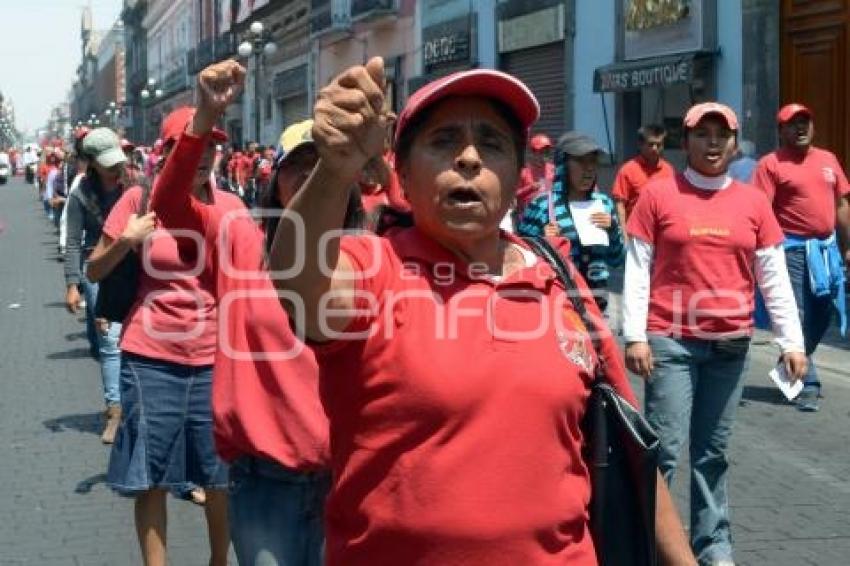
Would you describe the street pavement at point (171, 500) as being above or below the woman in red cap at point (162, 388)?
below

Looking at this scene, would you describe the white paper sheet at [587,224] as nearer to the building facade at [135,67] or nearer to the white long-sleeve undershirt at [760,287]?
the white long-sleeve undershirt at [760,287]

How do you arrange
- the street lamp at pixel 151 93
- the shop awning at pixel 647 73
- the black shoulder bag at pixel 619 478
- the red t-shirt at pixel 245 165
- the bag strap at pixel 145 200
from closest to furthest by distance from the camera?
1. the black shoulder bag at pixel 619 478
2. the bag strap at pixel 145 200
3. the shop awning at pixel 647 73
4. the red t-shirt at pixel 245 165
5. the street lamp at pixel 151 93

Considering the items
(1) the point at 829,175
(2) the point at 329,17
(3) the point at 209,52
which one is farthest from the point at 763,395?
(3) the point at 209,52

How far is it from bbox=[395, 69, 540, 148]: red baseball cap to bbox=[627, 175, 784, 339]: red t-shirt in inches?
121

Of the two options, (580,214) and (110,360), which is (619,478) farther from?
(110,360)

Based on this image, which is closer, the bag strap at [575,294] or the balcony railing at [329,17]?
the bag strap at [575,294]

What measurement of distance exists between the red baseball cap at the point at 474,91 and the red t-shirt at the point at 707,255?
307 cm

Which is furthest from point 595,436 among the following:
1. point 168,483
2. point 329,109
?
point 168,483

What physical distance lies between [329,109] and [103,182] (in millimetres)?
6508

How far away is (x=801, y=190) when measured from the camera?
916cm

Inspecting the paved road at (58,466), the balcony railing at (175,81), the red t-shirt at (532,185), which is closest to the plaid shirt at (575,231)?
the red t-shirt at (532,185)

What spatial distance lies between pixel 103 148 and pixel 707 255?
387cm

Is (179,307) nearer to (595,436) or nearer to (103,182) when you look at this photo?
(595,436)

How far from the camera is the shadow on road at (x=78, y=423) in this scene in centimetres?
859
